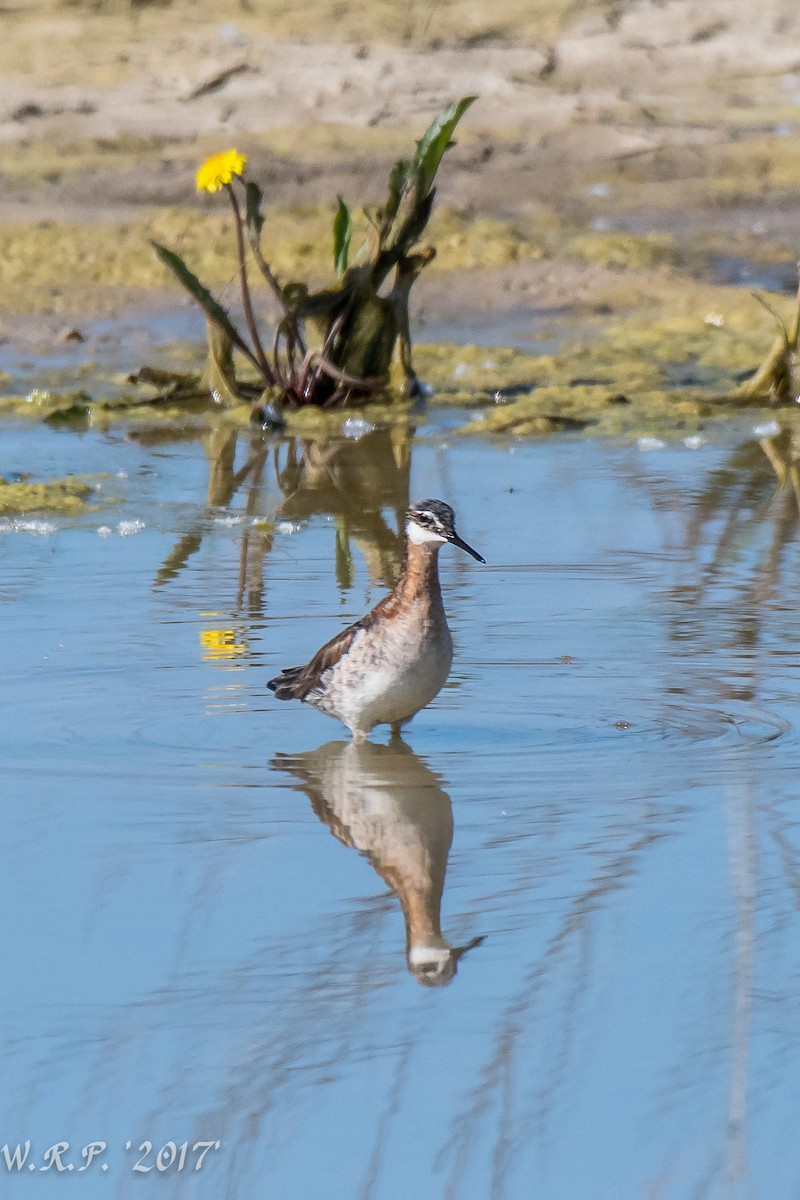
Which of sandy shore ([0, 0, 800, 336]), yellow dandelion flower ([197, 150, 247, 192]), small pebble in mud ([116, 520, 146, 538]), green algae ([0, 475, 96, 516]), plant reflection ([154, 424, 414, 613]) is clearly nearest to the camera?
plant reflection ([154, 424, 414, 613])

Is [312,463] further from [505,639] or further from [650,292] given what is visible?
[650,292]

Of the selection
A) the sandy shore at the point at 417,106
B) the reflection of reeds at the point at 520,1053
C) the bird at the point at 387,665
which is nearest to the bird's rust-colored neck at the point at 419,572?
the bird at the point at 387,665

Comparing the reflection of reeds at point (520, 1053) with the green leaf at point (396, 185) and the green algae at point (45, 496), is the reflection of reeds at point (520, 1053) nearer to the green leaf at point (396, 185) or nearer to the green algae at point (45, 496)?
the green algae at point (45, 496)

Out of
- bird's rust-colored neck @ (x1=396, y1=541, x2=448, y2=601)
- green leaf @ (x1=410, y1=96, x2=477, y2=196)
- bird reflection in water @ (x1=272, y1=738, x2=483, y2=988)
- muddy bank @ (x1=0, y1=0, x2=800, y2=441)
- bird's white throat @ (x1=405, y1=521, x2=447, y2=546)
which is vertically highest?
green leaf @ (x1=410, y1=96, x2=477, y2=196)

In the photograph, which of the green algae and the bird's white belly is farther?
the green algae

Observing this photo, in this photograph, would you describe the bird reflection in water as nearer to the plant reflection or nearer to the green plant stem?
the plant reflection

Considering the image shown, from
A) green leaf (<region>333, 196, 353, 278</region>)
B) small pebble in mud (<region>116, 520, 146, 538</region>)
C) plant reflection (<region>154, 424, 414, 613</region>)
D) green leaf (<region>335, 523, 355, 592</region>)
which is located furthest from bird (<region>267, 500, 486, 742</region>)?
green leaf (<region>333, 196, 353, 278</region>)

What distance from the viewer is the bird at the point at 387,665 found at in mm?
5531

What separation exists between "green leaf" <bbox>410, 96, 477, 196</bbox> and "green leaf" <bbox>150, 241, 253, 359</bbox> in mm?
1160

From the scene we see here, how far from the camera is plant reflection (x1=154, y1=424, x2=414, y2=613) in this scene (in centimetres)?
753

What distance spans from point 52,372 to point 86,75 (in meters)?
6.70

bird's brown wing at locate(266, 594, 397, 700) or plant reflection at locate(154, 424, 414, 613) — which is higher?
bird's brown wing at locate(266, 594, 397, 700)

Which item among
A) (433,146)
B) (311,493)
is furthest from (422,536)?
(433,146)

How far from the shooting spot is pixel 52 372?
461 inches
